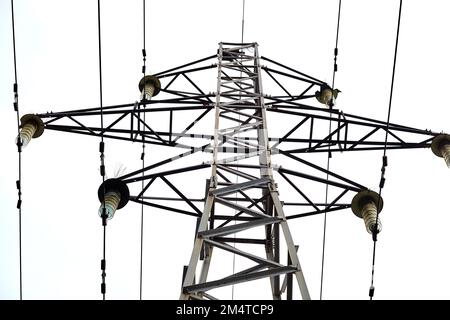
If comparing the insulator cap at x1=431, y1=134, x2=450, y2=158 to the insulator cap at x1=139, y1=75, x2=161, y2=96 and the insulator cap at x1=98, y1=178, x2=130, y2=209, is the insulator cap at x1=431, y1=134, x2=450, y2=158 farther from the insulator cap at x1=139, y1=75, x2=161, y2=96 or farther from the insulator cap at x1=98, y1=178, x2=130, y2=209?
the insulator cap at x1=139, y1=75, x2=161, y2=96

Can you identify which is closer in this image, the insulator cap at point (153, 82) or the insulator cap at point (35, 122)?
the insulator cap at point (35, 122)

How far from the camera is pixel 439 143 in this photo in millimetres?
11383

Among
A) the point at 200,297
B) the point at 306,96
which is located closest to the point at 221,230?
the point at 200,297

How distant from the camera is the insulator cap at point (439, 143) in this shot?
37.2 feet

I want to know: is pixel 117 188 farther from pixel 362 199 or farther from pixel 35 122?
pixel 362 199

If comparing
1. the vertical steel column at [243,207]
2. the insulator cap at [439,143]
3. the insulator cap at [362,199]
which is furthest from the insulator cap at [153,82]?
the insulator cap at [362,199]

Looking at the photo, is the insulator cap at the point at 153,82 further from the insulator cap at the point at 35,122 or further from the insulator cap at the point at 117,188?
the insulator cap at the point at 117,188

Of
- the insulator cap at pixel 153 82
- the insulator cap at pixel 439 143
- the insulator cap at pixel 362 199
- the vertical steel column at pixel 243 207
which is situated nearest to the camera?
the vertical steel column at pixel 243 207

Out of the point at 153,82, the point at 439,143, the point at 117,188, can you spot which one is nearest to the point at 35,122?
the point at 117,188

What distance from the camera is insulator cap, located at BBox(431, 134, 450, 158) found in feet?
37.2

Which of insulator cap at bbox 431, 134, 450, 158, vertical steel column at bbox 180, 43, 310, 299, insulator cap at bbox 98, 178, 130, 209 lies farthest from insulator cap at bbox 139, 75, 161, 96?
insulator cap at bbox 431, 134, 450, 158
